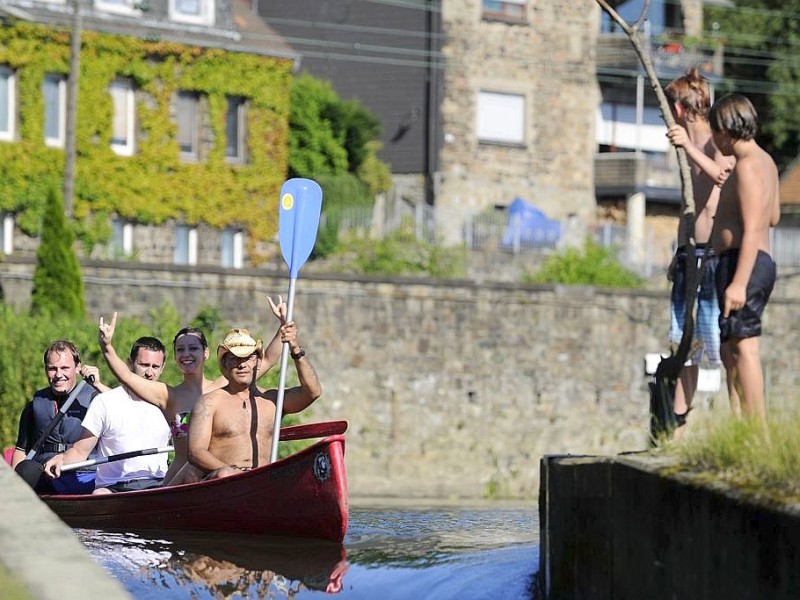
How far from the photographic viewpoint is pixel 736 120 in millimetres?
7992

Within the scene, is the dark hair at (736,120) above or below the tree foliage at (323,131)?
below

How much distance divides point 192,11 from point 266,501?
2661 centimetres

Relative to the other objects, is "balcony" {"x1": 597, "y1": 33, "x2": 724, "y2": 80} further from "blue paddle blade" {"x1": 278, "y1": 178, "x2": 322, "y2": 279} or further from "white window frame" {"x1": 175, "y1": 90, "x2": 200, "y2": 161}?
"blue paddle blade" {"x1": 278, "y1": 178, "x2": 322, "y2": 279}

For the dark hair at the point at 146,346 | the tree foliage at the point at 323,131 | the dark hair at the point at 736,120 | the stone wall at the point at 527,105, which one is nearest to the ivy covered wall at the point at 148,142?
the tree foliage at the point at 323,131

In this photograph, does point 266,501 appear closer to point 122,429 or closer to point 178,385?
point 178,385

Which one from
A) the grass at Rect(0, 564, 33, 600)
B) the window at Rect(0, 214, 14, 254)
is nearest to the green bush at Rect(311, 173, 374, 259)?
the window at Rect(0, 214, 14, 254)

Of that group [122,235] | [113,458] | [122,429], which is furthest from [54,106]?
[113,458]

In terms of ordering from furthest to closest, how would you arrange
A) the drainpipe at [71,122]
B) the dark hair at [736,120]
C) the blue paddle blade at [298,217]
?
the drainpipe at [71,122]
the blue paddle blade at [298,217]
the dark hair at [736,120]

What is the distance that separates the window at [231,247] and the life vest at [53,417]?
23.6 m

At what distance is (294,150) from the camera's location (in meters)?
38.2

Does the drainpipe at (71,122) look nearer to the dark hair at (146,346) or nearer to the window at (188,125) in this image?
the window at (188,125)

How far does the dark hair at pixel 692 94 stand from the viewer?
887cm

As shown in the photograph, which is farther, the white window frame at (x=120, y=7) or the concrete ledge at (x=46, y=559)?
the white window frame at (x=120, y=7)

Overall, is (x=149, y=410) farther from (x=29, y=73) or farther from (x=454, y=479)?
(x=29, y=73)
